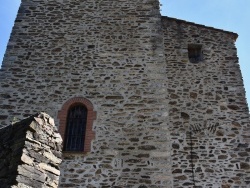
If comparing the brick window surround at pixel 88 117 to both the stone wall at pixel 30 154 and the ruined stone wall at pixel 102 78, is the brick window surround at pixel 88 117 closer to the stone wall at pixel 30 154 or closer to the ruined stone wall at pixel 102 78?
the ruined stone wall at pixel 102 78

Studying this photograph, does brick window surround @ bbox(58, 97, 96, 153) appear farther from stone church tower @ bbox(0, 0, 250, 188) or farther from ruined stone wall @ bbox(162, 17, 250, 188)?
ruined stone wall @ bbox(162, 17, 250, 188)

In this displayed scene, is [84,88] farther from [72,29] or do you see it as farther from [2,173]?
[2,173]

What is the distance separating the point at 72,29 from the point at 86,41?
0.63m

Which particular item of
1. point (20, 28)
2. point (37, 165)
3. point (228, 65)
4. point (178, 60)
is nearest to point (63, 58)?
point (20, 28)

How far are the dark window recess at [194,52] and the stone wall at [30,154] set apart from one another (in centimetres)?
672

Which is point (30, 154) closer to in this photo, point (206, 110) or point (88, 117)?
point (88, 117)

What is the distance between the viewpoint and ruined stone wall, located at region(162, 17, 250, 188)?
8156 mm

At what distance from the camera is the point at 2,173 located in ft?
12.3

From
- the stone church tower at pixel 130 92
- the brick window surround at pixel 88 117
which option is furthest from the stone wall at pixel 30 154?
the brick window surround at pixel 88 117

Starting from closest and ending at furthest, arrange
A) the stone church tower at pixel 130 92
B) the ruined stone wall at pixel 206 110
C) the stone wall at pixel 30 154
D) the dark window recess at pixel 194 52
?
1. the stone wall at pixel 30 154
2. the stone church tower at pixel 130 92
3. the ruined stone wall at pixel 206 110
4. the dark window recess at pixel 194 52

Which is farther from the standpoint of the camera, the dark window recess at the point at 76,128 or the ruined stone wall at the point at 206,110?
the ruined stone wall at the point at 206,110

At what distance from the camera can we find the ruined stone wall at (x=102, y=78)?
24.4 ft

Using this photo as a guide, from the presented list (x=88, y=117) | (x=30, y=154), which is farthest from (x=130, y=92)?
(x=30, y=154)

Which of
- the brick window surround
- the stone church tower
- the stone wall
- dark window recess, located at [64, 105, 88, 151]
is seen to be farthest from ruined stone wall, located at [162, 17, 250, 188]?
the stone wall
